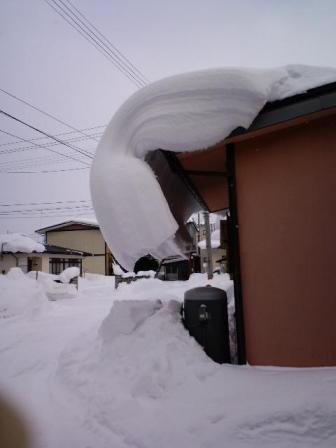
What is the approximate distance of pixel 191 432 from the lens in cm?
297

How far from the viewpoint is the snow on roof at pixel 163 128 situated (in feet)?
12.8

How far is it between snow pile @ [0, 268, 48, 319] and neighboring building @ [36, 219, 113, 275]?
16.6m

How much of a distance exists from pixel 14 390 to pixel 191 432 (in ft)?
9.55

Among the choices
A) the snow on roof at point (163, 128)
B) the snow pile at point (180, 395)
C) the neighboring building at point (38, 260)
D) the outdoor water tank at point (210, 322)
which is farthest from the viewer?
the neighboring building at point (38, 260)

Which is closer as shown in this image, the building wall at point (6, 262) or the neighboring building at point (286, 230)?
the neighboring building at point (286, 230)

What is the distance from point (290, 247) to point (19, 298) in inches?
435

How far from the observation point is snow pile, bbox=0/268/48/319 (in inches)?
442

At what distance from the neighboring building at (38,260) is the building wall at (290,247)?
67.7ft

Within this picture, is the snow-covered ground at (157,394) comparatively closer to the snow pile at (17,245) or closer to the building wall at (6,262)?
the snow pile at (17,245)

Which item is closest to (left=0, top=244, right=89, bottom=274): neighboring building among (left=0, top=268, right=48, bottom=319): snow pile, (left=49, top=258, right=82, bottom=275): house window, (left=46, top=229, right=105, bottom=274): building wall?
(left=49, top=258, right=82, bottom=275): house window

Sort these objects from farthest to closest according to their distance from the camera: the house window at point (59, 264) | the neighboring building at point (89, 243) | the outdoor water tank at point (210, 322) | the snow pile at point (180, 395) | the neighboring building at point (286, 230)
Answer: the neighboring building at point (89, 243) < the house window at point (59, 264) < the outdoor water tank at point (210, 322) < the neighboring building at point (286, 230) < the snow pile at point (180, 395)

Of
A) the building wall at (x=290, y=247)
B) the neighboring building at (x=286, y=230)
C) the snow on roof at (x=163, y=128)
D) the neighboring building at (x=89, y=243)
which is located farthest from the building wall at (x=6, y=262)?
the building wall at (x=290, y=247)

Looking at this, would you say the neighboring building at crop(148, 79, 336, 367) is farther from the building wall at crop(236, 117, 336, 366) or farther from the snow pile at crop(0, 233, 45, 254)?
the snow pile at crop(0, 233, 45, 254)

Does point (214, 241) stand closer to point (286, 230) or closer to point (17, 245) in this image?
point (17, 245)
